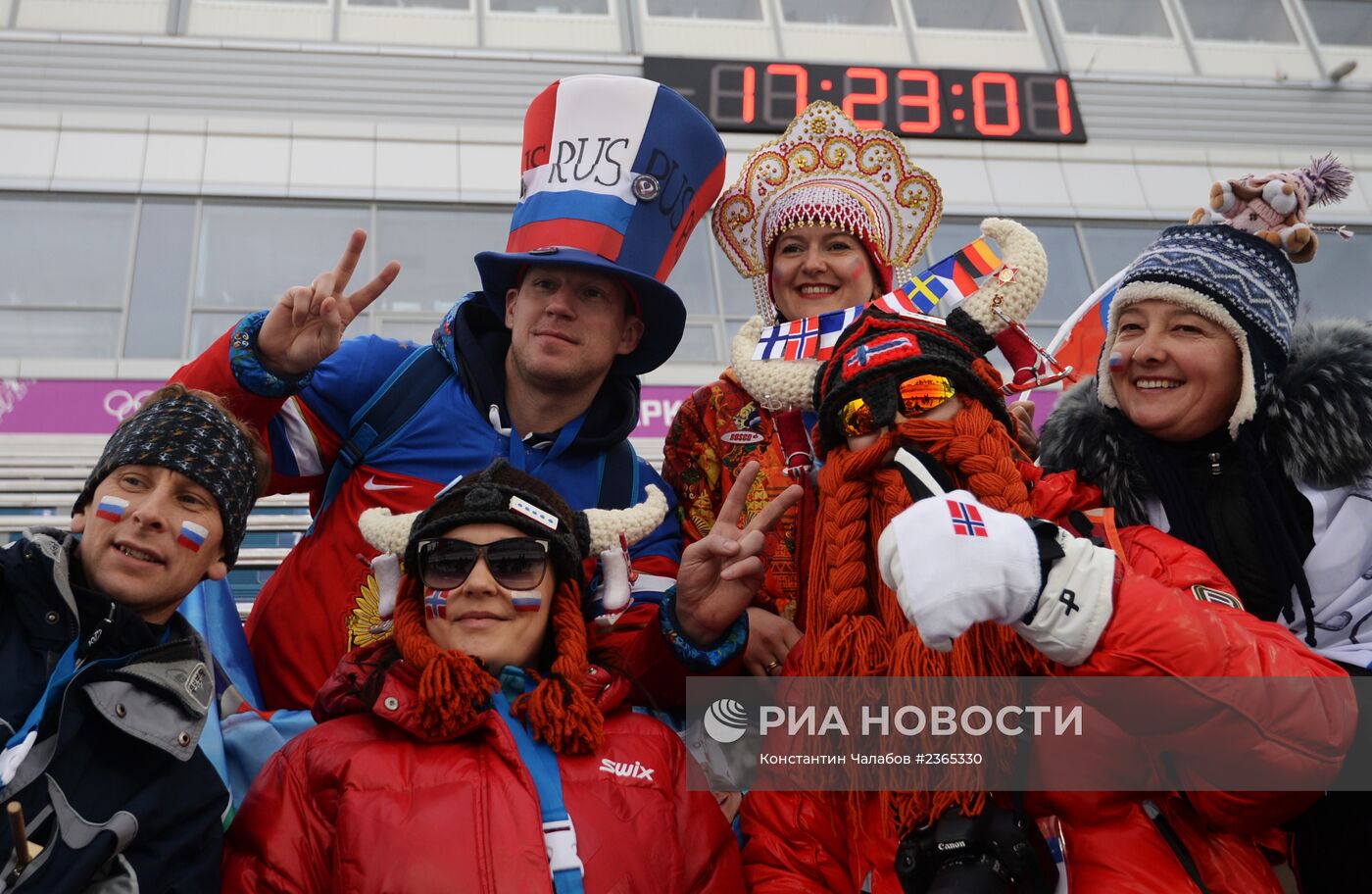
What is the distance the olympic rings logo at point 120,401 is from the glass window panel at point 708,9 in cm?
568

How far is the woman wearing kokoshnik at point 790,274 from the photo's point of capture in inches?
114

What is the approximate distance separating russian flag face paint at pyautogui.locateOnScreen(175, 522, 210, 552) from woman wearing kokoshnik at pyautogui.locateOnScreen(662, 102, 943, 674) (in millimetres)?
1135

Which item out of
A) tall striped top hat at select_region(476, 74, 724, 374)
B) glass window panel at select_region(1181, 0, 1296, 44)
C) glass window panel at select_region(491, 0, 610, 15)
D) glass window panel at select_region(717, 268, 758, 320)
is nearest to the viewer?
tall striped top hat at select_region(476, 74, 724, 374)

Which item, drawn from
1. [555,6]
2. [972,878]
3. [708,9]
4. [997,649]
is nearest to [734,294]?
[708,9]

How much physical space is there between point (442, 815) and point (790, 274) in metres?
1.77

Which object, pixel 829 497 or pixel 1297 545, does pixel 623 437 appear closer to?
pixel 829 497

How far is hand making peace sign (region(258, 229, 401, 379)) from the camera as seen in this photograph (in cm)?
279

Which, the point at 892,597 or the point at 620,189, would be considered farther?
the point at 620,189

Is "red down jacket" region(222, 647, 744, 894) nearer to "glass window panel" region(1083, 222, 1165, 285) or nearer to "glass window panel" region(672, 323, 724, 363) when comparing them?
"glass window panel" region(672, 323, 724, 363)

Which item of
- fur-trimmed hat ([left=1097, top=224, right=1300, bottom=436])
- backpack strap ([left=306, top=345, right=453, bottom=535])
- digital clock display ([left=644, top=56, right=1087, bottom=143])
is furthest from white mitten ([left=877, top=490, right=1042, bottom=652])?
digital clock display ([left=644, top=56, right=1087, bottom=143])

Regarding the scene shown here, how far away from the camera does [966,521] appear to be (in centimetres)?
186

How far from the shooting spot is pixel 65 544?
229cm

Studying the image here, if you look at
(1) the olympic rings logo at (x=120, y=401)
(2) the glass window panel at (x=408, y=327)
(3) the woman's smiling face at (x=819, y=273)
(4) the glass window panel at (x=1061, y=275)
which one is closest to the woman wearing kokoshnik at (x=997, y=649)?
(3) the woman's smiling face at (x=819, y=273)

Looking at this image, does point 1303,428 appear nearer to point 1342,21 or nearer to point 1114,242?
point 1114,242
